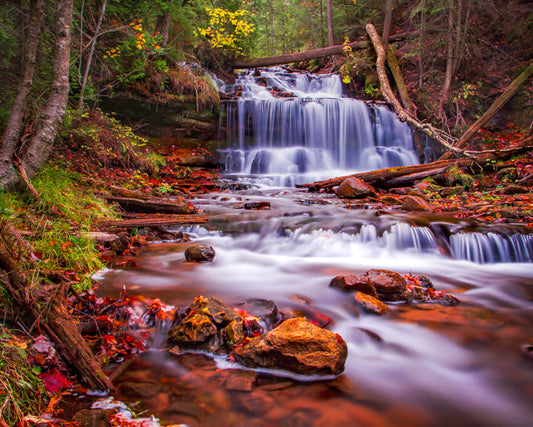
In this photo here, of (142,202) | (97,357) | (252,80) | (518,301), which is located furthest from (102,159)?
(252,80)

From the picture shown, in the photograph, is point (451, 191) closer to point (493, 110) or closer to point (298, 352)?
point (493, 110)

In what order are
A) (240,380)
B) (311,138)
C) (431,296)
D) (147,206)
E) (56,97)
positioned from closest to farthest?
(240,380)
(431,296)
(56,97)
(147,206)
(311,138)

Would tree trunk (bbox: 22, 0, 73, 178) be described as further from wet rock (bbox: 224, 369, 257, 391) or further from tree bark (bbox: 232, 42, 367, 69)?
tree bark (bbox: 232, 42, 367, 69)

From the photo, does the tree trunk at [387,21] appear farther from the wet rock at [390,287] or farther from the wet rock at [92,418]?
the wet rock at [92,418]

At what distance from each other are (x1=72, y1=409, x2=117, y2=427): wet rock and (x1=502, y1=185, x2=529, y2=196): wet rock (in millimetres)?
9785

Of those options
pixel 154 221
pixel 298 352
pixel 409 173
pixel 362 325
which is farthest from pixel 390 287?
pixel 409 173

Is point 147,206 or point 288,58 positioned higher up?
point 288,58

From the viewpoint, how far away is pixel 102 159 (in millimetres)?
7824

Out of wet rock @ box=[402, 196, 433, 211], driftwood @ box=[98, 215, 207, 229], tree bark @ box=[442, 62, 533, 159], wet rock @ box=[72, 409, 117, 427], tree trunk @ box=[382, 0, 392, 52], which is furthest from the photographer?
tree trunk @ box=[382, 0, 392, 52]

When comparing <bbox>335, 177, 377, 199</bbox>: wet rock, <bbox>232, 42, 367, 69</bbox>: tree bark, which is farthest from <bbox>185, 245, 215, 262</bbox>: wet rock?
<bbox>232, 42, 367, 69</bbox>: tree bark

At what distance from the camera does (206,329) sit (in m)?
2.72

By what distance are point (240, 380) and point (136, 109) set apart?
35.6 ft

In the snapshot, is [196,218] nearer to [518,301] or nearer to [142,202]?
[142,202]

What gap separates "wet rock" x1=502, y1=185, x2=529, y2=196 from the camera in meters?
8.15
